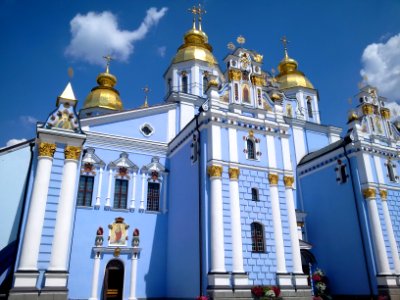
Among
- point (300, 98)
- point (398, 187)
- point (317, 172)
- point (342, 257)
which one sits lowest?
point (342, 257)

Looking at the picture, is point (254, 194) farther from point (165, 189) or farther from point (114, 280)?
point (114, 280)

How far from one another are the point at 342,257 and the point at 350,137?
6236 millimetres

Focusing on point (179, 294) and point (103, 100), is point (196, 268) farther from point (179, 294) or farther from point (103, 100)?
point (103, 100)

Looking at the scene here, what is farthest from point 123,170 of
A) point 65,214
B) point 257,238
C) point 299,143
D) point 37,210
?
point 299,143

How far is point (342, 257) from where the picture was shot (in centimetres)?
1905

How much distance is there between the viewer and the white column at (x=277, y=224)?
1517 cm

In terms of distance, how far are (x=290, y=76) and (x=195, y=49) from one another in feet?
27.0

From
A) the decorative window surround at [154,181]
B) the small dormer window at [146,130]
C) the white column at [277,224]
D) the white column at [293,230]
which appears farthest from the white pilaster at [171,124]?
the white column at [293,230]

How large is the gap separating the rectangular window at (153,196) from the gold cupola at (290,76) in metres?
15.3

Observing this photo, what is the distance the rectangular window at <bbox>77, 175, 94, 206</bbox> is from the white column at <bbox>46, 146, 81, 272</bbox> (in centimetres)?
292

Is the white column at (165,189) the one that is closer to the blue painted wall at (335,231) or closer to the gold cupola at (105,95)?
the blue painted wall at (335,231)

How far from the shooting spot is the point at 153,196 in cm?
1906

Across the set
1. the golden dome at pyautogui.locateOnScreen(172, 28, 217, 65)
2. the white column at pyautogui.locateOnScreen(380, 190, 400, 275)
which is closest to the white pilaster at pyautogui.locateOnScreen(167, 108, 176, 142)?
the golden dome at pyautogui.locateOnScreen(172, 28, 217, 65)

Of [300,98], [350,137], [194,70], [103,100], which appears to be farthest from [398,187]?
[103,100]
